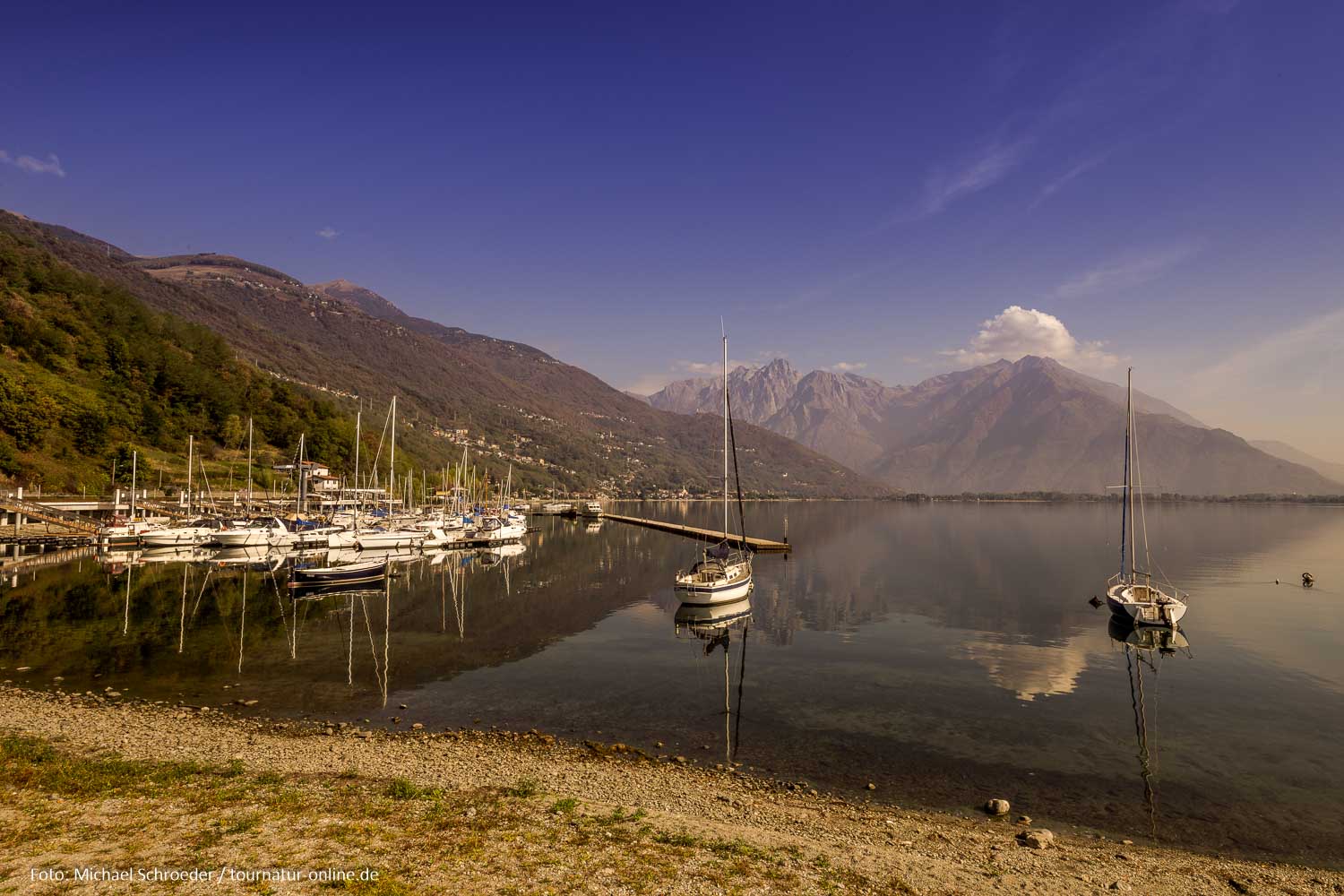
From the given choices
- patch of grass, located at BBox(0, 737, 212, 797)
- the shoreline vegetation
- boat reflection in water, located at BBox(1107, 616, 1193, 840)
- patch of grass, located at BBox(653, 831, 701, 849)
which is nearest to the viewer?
the shoreline vegetation

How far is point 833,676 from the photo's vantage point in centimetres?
3544

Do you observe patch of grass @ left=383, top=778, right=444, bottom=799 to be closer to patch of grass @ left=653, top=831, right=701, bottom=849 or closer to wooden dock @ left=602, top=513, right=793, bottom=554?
patch of grass @ left=653, top=831, right=701, bottom=849

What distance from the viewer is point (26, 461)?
103938 mm

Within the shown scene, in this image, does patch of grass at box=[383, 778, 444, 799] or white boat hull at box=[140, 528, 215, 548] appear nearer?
patch of grass at box=[383, 778, 444, 799]

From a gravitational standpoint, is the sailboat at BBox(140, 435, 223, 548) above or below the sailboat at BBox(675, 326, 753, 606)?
below

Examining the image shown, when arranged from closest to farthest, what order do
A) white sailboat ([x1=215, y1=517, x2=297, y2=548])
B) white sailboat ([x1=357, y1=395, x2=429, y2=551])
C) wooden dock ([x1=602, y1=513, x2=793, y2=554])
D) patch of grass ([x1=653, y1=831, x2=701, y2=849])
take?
1. patch of grass ([x1=653, y1=831, x2=701, y2=849])
2. white sailboat ([x1=357, y1=395, x2=429, y2=551])
3. white sailboat ([x1=215, y1=517, x2=297, y2=548])
4. wooden dock ([x1=602, y1=513, x2=793, y2=554])

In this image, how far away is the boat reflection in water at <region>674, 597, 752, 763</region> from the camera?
28.2m

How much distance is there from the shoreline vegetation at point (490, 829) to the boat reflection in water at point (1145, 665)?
534 cm

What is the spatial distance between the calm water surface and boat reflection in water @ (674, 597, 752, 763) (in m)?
0.39

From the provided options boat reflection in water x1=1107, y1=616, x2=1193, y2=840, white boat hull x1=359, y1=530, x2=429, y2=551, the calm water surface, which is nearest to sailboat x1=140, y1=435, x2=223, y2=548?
the calm water surface

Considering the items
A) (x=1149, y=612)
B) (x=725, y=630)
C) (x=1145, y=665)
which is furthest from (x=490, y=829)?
(x=1149, y=612)

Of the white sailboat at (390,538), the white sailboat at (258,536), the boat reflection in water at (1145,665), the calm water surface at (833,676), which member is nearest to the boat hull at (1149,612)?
the boat reflection in water at (1145,665)

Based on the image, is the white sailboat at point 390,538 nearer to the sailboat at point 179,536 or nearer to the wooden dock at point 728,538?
the sailboat at point 179,536

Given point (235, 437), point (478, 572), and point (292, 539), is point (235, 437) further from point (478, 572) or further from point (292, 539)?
point (478, 572)
